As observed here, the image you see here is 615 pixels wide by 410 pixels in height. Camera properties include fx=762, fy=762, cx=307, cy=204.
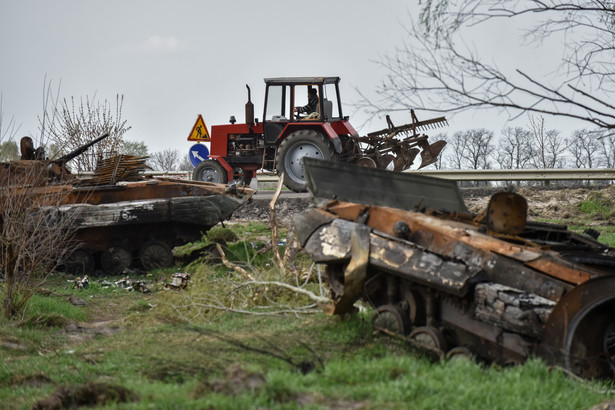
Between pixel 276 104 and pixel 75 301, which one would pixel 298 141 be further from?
pixel 75 301

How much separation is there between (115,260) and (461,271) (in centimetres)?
967

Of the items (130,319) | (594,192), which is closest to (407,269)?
(130,319)

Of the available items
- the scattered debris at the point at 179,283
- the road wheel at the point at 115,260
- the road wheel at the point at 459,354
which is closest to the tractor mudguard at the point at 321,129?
the road wheel at the point at 115,260

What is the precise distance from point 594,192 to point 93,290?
461 inches

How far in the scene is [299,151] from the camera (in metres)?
18.1

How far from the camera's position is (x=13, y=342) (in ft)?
29.1

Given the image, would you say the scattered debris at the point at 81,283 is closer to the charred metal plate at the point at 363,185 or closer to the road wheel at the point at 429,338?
the charred metal plate at the point at 363,185

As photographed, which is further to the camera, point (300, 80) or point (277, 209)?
point (277, 209)

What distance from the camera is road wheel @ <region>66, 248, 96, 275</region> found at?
47.8ft

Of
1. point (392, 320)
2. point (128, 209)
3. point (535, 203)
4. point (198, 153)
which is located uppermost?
point (198, 153)

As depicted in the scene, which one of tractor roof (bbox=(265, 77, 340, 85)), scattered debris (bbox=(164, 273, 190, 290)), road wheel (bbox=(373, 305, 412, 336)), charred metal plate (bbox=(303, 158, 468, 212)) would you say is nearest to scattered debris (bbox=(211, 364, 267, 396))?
road wheel (bbox=(373, 305, 412, 336))

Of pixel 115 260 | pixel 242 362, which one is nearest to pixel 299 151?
pixel 115 260

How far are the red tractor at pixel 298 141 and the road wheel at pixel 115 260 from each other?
4019mm

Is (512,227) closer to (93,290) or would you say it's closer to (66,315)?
(66,315)
